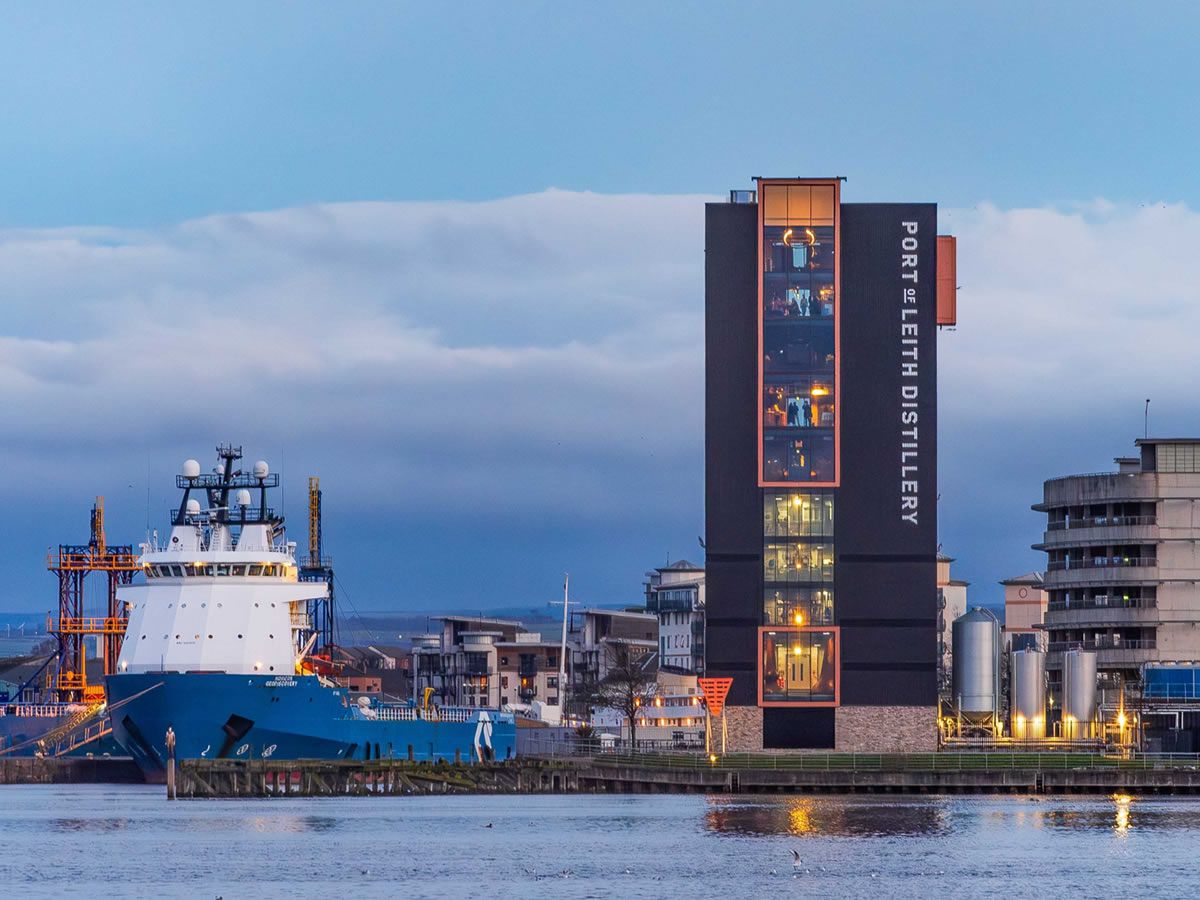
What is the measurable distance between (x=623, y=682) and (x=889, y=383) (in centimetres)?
6586

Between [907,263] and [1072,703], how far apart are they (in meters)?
25.1

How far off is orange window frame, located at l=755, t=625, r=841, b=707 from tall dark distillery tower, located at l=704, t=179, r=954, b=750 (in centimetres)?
7

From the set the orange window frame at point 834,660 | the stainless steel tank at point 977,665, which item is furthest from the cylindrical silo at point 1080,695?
the orange window frame at point 834,660

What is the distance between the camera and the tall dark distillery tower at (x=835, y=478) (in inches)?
4560

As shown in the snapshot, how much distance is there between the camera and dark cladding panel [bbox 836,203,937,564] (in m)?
116

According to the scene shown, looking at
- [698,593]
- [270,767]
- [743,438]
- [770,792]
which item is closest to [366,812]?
[270,767]

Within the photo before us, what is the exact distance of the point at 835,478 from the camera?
380 ft

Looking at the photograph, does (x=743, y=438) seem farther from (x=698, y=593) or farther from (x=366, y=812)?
(x=698, y=593)

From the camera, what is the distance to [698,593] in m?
188

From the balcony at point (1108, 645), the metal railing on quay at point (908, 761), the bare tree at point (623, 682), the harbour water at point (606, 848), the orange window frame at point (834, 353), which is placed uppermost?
the orange window frame at point (834, 353)

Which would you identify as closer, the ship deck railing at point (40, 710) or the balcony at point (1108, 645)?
the ship deck railing at point (40, 710)

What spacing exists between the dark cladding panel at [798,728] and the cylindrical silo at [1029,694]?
1337 centimetres

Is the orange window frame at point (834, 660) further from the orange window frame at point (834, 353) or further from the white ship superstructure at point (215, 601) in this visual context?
the white ship superstructure at point (215, 601)

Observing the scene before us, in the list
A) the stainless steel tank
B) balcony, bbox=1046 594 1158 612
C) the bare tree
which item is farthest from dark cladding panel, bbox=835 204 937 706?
the bare tree
